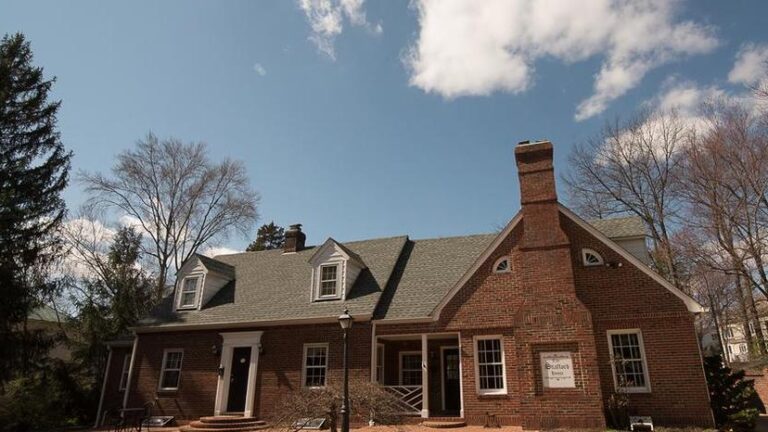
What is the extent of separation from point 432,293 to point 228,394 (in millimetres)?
8276

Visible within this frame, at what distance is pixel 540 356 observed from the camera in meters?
13.0

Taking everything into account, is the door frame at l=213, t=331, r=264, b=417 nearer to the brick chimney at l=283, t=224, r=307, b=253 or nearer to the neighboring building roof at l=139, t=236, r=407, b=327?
the neighboring building roof at l=139, t=236, r=407, b=327

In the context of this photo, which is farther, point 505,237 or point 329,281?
point 329,281

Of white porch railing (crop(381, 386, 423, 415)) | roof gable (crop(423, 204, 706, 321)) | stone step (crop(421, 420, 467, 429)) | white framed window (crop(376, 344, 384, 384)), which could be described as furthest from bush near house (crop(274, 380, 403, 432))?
roof gable (crop(423, 204, 706, 321))

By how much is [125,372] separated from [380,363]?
37.9ft

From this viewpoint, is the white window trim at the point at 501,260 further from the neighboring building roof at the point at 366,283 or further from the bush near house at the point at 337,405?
the bush near house at the point at 337,405

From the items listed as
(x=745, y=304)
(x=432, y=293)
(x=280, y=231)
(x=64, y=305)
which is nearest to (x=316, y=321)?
(x=432, y=293)

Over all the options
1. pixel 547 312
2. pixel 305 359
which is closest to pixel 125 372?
pixel 305 359

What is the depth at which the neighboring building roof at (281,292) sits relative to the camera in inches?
680

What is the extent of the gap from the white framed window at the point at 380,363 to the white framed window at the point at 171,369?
7.86m

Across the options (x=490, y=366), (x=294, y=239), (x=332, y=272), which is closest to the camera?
(x=490, y=366)

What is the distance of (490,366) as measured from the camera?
1432 centimetres

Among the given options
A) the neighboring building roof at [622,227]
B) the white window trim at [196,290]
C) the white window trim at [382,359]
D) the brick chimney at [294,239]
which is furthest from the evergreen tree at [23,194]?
the neighboring building roof at [622,227]

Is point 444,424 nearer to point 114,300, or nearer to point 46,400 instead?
point 46,400
